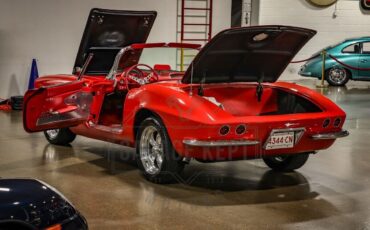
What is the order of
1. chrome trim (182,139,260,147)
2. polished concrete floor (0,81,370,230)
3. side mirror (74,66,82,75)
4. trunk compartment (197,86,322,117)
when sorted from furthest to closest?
side mirror (74,66,82,75) → trunk compartment (197,86,322,117) → chrome trim (182,139,260,147) → polished concrete floor (0,81,370,230)

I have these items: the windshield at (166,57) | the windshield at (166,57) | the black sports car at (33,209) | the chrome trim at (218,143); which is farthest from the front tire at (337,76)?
the black sports car at (33,209)

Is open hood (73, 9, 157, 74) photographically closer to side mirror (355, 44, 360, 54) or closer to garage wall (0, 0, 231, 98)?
Result: garage wall (0, 0, 231, 98)

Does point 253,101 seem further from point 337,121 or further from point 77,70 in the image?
point 77,70

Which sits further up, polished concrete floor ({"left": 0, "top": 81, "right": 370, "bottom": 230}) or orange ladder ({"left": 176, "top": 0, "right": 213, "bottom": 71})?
orange ladder ({"left": 176, "top": 0, "right": 213, "bottom": 71})

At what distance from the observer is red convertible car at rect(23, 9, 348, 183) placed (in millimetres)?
4719

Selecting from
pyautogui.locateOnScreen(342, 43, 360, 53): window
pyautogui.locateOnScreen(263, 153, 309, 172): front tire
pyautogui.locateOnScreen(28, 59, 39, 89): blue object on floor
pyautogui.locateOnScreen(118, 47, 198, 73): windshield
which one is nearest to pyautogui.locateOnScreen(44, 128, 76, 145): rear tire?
pyautogui.locateOnScreen(263, 153, 309, 172): front tire

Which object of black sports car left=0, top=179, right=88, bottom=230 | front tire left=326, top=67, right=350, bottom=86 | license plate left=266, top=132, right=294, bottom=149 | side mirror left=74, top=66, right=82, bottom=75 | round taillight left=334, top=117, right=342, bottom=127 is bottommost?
front tire left=326, top=67, right=350, bottom=86

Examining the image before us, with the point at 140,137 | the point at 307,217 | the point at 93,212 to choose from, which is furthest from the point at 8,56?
the point at 307,217

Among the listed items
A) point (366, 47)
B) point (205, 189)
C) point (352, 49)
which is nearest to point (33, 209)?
point (205, 189)

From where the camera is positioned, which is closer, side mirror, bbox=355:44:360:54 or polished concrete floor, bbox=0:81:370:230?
polished concrete floor, bbox=0:81:370:230

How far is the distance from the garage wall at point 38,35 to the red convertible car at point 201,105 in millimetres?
5485

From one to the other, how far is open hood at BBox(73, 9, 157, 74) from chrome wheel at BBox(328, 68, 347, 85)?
9478 millimetres

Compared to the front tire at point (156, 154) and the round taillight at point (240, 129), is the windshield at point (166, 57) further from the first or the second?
the round taillight at point (240, 129)

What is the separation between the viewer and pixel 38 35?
38.9ft
